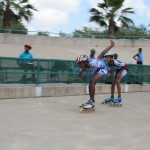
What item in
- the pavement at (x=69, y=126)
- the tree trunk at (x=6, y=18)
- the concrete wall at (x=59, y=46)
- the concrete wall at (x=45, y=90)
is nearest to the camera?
the pavement at (x=69, y=126)

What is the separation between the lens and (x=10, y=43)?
103ft

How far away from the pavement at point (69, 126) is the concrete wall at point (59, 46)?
1708 centimetres

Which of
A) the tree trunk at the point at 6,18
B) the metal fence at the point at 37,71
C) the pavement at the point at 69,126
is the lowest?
the pavement at the point at 69,126

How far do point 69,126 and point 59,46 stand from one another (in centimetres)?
2665

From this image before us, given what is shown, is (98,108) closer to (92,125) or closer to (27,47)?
(92,125)

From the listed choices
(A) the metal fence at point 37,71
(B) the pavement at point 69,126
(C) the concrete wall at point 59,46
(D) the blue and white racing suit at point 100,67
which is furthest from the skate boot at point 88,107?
(C) the concrete wall at point 59,46

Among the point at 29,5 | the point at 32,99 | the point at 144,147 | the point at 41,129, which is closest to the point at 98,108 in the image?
the point at 32,99

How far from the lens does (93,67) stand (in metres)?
9.46

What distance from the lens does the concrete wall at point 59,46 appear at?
2925 cm

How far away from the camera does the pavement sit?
614cm

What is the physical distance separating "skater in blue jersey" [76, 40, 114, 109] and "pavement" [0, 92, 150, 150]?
34 cm

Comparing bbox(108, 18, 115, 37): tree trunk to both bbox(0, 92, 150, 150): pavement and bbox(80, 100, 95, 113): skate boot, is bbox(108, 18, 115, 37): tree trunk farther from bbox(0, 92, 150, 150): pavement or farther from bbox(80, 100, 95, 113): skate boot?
bbox(80, 100, 95, 113): skate boot

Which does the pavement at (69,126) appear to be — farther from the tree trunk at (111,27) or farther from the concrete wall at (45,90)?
the tree trunk at (111,27)

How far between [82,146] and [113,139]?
0.76 m
